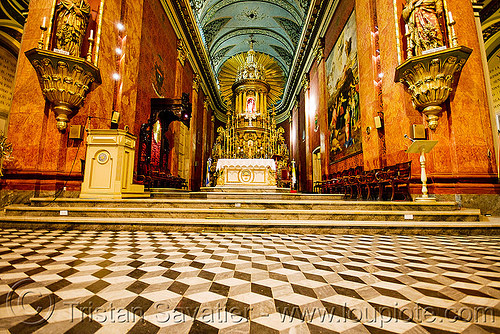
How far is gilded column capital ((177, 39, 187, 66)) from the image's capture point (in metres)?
11.9

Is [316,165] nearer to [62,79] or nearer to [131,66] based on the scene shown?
[131,66]

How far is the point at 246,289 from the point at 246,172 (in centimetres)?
856

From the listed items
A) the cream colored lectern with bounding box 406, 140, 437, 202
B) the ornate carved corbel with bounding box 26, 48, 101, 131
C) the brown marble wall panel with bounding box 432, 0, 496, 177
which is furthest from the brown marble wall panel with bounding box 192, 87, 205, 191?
the brown marble wall panel with bounding box 432, 0, 496, 177

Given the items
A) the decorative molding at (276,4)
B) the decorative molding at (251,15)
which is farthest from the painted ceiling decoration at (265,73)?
the decorative molding at (276,4)

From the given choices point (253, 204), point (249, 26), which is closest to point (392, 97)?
point (253, 204)

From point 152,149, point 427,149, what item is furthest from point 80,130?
point 427,149

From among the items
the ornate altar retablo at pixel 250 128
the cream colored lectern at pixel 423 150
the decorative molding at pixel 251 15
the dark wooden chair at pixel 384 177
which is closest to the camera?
the cream colored lectern at pixel 423 150

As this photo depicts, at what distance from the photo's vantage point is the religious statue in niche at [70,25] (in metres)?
5.59

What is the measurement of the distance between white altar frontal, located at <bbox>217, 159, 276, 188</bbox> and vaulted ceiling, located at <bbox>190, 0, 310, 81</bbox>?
10.4 m

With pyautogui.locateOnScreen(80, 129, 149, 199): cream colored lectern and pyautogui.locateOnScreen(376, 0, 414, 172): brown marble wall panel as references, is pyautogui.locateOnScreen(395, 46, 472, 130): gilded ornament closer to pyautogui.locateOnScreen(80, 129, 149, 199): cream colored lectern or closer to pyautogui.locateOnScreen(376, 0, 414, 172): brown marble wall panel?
pyautogui.locateOnScreen(376, 0, 414, 172): brown marble wall panel

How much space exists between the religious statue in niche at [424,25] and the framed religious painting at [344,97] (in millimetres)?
2427

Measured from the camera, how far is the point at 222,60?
2172 centimetres

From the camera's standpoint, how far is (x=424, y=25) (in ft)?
17.9

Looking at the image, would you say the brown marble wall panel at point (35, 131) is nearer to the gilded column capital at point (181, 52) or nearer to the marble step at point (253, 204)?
the marble step at point (253, 204)
